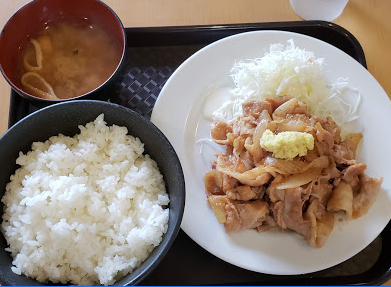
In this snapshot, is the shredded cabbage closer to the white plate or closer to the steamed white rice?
the white plate

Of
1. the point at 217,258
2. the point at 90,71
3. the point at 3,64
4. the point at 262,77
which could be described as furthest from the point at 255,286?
the point at 3,64

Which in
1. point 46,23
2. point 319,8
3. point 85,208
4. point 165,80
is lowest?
point 85,208

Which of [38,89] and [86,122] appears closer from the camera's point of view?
[86,122]

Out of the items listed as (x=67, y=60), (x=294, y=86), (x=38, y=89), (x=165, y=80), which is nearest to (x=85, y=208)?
(x=38, y=89)

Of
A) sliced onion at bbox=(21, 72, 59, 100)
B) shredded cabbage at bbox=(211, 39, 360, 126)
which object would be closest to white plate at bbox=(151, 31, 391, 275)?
shredded cabbage at bbox=(211, 39, 360, 126)

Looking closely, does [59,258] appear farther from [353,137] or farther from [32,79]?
[353,137]

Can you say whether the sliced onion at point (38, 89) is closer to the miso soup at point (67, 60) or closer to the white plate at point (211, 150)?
the miso soup at point (67, 60)

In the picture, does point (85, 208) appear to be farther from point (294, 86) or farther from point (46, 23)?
point (294, 86)
